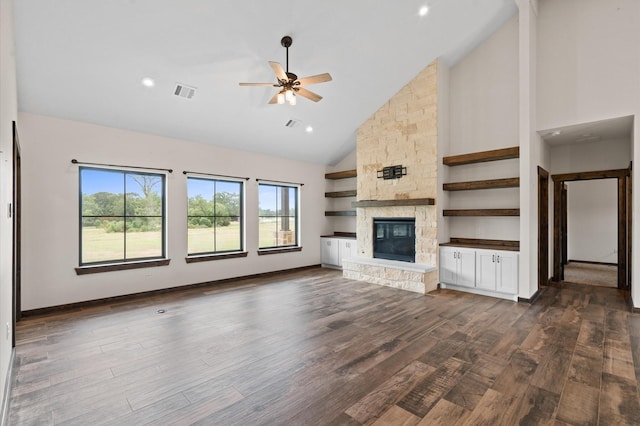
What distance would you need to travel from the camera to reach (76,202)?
181 inches

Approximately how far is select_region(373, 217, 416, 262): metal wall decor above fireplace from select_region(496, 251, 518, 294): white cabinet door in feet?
4.80

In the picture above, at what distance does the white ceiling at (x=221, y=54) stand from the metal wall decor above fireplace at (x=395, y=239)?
2.48m

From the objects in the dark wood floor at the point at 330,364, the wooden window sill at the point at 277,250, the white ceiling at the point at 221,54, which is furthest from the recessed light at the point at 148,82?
the wooden window sill at the point at 277,250

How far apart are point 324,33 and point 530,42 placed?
11.1ft

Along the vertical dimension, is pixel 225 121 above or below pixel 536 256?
above

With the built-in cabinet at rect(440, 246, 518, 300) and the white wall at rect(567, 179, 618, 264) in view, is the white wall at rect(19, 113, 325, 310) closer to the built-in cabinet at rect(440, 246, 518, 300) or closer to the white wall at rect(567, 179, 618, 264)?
the built-in cabinet at rect(440, 246, 518, 300)

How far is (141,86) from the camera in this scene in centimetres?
437

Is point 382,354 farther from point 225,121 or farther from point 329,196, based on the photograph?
point 329,196

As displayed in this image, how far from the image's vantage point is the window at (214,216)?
5922 mm

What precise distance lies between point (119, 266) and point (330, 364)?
3.92 meters

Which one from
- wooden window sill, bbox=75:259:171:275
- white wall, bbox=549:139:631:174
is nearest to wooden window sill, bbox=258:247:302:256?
wooden window sill, bbox=75:259:171:275

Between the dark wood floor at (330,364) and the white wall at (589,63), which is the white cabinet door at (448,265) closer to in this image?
the dark wood floor at (330,364)

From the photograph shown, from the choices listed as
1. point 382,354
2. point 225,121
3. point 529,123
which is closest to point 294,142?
point 225,121

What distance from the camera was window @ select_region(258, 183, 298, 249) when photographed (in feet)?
23.2
